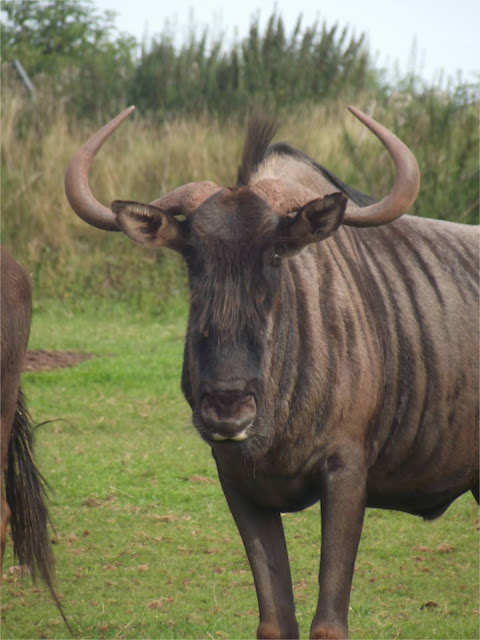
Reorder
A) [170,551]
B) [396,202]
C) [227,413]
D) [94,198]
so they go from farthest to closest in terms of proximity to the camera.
Answer: [170,551]
[94,198]
[396,202]
[227,413]

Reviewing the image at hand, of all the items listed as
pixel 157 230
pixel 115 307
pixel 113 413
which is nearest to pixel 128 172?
pixel 115 307

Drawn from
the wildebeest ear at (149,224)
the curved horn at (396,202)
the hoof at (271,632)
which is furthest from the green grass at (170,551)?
the curved horn at (396,202)

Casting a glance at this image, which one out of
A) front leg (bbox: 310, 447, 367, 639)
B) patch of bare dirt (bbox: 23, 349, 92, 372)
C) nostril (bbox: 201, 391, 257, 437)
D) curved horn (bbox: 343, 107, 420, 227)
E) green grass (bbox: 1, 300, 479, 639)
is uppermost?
curved horn (bbox: 343, 107, 420, 227)

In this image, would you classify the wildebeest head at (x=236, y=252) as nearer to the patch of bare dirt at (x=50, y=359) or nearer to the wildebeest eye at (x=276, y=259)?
the wildebeest eye at (x=276, y=259)

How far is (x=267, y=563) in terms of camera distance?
3898mm

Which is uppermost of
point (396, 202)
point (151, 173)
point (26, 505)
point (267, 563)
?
point (396, 202)

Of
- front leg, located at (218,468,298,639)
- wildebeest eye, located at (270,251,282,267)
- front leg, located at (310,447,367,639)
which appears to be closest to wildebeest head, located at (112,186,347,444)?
wildebeest eye, located at (270,251,282,267)

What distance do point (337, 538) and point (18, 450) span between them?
2.27 m

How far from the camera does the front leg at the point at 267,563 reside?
386 cm

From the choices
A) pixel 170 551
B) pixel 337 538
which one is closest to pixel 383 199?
pixel 337 538

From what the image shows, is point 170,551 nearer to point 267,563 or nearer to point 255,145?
point 267,563

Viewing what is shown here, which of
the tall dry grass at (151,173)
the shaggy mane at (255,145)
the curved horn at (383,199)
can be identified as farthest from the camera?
the tall dry grass at (151,173)

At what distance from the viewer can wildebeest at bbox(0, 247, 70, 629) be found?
480 cm

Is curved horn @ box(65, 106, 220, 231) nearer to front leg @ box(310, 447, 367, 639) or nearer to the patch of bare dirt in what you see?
front leg @ box(310, 447, 367, 639)
